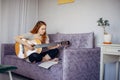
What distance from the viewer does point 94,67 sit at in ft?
8.84

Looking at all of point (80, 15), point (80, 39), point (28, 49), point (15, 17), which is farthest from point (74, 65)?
point (15, 17)

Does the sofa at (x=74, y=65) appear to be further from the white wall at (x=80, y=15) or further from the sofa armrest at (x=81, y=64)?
the white wall at (x=80, y=15)

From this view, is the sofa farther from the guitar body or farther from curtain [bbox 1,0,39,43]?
curtain [bbox 1,0,39,43]

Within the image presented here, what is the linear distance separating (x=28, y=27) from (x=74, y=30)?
50.3 inches

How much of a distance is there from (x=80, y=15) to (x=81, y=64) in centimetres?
113

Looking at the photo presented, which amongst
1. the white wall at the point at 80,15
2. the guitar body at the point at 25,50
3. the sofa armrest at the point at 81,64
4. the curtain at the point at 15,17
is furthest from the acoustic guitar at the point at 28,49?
the curtain at the point at 15,17

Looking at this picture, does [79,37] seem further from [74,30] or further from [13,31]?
[13,31]

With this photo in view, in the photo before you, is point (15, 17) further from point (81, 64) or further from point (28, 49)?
point (81, 64)

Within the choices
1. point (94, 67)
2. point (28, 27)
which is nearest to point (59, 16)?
point (28, 27)

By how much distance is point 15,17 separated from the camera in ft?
13.9

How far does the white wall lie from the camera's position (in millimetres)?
2908

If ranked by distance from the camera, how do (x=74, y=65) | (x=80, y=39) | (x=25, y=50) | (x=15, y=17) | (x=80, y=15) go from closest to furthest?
(x=74, y=65)
(x=80, y=39)
(x=25, y=50)
(x=80, y=15)
(x=15, y=17)

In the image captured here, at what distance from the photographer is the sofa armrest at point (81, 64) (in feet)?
8.07

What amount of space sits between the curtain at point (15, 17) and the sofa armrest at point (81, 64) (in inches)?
81.1
